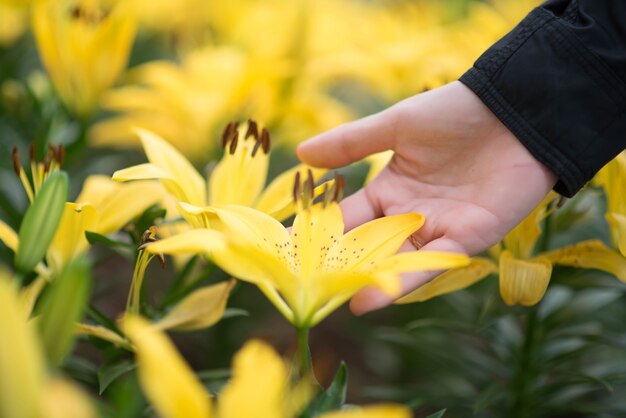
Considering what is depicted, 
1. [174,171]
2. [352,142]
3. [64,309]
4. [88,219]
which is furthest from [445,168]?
[64,309]

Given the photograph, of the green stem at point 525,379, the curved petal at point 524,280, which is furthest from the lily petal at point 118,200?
the green stem at point 525,379

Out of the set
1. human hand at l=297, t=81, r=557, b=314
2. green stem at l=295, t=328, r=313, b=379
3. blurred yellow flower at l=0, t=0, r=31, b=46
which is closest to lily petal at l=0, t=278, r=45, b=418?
green stem at l=295, t=328, r=313, b=379

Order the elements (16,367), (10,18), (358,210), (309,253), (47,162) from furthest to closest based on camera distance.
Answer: (10,18), (358,210), (47,162), (309,253), (16,367)

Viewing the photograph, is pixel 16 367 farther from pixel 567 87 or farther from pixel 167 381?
pixel 567 87

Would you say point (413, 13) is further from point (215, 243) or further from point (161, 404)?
point (161, 404)

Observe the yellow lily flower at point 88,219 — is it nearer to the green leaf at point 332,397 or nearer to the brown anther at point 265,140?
the brown anther at point 265,140

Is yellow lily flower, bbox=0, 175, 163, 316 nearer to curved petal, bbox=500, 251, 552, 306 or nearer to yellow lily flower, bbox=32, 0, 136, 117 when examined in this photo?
yellow lily flower, bbox=32, 0, 136, 117
